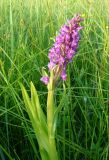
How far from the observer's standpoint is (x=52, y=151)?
0.83 m

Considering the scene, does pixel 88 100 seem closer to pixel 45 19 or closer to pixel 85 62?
pixel 85 62

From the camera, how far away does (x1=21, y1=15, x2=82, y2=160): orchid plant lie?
2.50 feet

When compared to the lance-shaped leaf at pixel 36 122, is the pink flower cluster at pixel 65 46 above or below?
above

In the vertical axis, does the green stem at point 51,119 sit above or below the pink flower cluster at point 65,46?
below

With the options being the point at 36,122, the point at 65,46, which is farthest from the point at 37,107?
the point at 65,46

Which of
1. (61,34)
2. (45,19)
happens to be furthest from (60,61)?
(45,19)

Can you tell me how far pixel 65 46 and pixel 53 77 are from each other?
8 cm

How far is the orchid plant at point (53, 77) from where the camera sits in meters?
A: 0.76

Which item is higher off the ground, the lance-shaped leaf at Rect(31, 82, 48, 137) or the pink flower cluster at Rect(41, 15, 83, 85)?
the pink flower cluster at Rect(41, 15, 83, 85)

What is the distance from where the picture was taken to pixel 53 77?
78cm

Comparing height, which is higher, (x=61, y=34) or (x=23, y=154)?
(x=61, y=34)

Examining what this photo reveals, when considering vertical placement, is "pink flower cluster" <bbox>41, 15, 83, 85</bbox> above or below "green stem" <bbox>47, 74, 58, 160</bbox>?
above

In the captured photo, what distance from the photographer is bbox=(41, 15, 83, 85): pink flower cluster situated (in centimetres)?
76

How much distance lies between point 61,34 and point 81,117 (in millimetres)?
523
